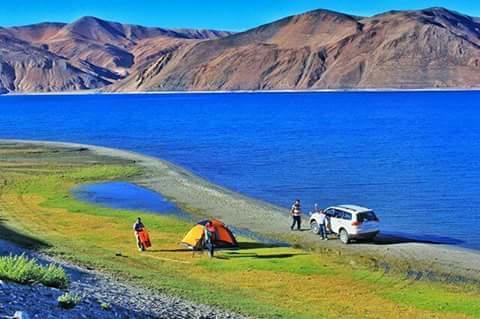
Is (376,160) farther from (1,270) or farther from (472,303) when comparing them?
(1,270)

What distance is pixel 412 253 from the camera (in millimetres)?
30594

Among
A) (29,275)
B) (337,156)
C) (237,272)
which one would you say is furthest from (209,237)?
(337,156)

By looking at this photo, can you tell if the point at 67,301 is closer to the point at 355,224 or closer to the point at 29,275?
the point at 29,275

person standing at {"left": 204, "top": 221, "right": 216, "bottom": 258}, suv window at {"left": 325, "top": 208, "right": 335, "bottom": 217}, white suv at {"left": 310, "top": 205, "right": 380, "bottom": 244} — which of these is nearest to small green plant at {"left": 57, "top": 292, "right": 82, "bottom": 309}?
person standing at {"left": 204, "top": 221, "right": 216, "bottom": 258}

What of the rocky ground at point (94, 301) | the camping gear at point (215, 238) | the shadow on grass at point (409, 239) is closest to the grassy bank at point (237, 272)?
the camping gear at point (215, 238)

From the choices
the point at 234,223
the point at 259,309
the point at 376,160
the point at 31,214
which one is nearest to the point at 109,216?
the point at 31,214

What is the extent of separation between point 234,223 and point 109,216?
654cm

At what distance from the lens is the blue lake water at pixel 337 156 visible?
4400 centimetres

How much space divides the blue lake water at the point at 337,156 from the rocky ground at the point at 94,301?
1736 centimetres

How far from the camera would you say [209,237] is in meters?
28.8

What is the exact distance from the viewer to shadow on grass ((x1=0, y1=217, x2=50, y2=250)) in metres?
29.8

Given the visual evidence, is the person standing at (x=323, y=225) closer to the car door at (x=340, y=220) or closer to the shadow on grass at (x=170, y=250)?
the car door at (x=340, y=220)

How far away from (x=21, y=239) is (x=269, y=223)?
12156mm

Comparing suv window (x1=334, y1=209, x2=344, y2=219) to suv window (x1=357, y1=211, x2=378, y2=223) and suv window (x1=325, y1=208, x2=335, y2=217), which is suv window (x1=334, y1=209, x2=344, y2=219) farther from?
suv window (x1=357, y1=211, x2=378, y2=223)
